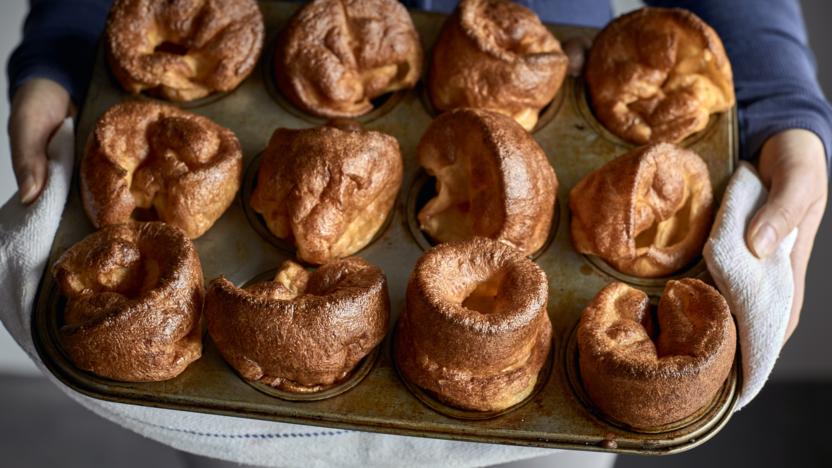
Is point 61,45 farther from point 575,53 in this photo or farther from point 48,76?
point 575,53

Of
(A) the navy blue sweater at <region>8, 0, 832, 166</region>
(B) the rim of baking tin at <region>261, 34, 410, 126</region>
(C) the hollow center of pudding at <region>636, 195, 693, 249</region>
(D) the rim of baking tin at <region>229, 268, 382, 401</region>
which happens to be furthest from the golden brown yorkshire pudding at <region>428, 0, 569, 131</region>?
(D) the rim of baking tin at <region>229, 268, 382, 401</region>

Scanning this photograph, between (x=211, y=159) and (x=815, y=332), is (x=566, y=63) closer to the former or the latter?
(x=211, y=159)

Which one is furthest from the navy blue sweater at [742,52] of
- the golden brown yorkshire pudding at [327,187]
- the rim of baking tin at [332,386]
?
the rim of baking tin at [332,386]

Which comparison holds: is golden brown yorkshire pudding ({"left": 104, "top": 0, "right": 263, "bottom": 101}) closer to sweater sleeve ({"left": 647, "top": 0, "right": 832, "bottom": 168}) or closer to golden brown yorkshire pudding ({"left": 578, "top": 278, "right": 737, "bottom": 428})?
golden brown yorkshire pudding ({"left": 578, "top": 278, "right": 737, "bottom": 428})

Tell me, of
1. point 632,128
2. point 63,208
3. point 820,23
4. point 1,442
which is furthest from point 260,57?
point 820,23

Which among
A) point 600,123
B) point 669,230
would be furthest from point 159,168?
point 669,230

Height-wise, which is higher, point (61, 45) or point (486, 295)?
point (61, 45)

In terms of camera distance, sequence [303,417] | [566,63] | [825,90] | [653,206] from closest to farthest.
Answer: [303,417] < [653,206] < [566,63] < [825,90]
